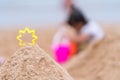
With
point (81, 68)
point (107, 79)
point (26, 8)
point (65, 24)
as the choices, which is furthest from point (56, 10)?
point (107, 79)

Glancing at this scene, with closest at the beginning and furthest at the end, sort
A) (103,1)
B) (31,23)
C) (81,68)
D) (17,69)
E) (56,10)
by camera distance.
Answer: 1. (17,69)
2. (81,68)
3. (31,23)
4. (56,10)
5. (103,1)

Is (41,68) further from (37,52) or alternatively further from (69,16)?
(69,16)

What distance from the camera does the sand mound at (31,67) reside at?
348cm

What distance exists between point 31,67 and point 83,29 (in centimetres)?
450

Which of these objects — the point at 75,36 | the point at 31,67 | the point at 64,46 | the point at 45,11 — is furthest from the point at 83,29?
the point at 45,11

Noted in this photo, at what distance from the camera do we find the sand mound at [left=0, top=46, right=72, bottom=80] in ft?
11.4

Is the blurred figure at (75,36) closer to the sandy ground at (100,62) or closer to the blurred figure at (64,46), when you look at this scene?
the blurred figure at (64,46)

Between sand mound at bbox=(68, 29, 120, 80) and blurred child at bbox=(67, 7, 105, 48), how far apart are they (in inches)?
8.5

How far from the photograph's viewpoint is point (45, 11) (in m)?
16.2

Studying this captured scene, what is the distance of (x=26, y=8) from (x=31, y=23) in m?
2.80

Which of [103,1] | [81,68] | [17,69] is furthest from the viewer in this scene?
[103,1]

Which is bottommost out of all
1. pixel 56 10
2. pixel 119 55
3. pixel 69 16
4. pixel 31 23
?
pixel 119 55

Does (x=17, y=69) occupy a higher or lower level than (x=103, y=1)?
lower

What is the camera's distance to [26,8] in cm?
1659
